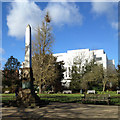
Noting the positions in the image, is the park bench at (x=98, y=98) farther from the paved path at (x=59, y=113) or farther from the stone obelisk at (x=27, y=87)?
the stone obelisk at (x=27, y=87)

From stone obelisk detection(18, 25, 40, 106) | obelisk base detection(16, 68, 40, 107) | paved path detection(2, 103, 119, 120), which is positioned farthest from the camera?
stone obelisk detection(18, 25, 40, 106)

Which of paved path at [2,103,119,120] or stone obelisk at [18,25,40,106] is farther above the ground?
stone obelisk at [18,25,40,106]

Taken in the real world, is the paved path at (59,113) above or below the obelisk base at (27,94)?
below

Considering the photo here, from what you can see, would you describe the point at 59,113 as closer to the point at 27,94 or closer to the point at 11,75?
the point at 27,94

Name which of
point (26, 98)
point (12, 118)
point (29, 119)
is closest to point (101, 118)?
point (29, 119)

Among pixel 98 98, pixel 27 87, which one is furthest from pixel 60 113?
pixel 98 98

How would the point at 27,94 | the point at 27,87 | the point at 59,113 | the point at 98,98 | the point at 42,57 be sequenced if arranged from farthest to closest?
the point at 42,57
the point at 98,98
the point at 27,87
the point at 27,94
the point at 59,113

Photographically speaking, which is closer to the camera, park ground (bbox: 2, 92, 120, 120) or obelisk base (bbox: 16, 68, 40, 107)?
park ground (bbox: 2, 92, 120, 120)

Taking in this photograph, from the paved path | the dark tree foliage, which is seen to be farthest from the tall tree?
the paved path

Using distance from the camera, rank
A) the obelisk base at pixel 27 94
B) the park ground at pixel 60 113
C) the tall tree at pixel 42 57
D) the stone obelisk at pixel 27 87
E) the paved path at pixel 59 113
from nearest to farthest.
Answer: the park ground at pixel 60 113 → the paved path at pixel 59 113 → the obelisk base at pixel 27 94 → the stone obelisk at pixel 27 87 → the tall tree at pixel 42 57

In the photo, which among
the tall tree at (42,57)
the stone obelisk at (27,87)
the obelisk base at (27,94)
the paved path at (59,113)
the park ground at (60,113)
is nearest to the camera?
the park ground at (60,113)

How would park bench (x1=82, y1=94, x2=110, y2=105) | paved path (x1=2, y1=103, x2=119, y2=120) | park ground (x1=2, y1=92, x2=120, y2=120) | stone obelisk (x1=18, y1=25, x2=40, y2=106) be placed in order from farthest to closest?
park bench (x1=82, y1=94, x2=110, y2=105)
stone obelisk (x1=18, y1=25, x2=40, y2=106)
paved path (x1=2, y1=103, x2=119, y2=120)
park ground (x1=2, y1=92, x2=120, y2=120)

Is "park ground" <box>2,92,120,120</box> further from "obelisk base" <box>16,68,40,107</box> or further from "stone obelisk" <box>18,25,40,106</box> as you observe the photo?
"stone obelisk" <box>18,25,40,106</box>

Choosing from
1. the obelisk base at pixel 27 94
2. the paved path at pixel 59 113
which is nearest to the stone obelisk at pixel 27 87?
the obelisk base at pixel 27 94
